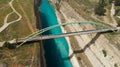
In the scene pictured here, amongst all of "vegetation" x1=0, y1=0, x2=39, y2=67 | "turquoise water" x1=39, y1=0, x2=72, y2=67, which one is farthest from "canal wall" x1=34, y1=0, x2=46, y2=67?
"turquoise water" x1=39, y1=0, x2=72, y2=67

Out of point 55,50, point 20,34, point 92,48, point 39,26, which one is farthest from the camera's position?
point 39,26

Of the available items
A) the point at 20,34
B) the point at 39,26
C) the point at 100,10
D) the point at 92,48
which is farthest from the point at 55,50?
the point at 100,10

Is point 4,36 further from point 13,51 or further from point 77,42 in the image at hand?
point 77,42

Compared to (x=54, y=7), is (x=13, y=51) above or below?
above

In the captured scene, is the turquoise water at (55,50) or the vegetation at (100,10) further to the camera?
the vegetation at (100,10)

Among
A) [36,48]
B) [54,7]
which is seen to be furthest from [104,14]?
[36,48]

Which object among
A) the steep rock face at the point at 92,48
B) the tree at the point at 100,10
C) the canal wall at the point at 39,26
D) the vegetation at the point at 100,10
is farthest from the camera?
the vegetation at the point at 100,10

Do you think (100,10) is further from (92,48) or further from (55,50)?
(55,50)

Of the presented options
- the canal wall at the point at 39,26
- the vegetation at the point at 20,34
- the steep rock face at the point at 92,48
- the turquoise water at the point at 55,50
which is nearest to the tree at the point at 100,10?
the steep rock face at the point at 92,48

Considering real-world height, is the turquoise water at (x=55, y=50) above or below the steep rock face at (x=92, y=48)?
below

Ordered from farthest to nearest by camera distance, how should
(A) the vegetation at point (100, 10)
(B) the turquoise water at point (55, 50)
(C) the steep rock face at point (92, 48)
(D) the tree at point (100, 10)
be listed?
(A) the vegetation at point (100, 10) → (D) the tree at point (100, 10) → (B) the turquoise water at point (55, 50) → (C) the steep rock face at point (92, 48)

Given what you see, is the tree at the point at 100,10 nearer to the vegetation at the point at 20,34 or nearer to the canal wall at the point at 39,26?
the canal wall at the point at 39,26
